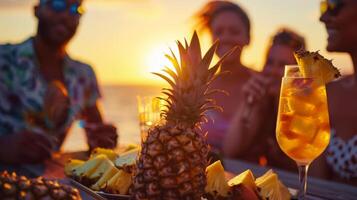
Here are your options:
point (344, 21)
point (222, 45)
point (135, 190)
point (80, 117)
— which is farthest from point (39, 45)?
point (135, 190)

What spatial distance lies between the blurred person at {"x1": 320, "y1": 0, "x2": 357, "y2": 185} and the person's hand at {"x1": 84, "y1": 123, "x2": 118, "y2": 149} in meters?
1.53

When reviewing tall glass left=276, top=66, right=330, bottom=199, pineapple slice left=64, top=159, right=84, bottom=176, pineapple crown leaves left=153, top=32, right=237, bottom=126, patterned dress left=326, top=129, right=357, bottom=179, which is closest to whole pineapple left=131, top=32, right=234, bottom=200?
pineapple crown leaves left=153, top=32, right=237, bottom=126

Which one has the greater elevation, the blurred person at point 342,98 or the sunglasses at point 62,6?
the sunglasses at point 62,6

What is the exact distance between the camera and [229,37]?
5.33m

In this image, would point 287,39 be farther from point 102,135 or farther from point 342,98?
point 102,135

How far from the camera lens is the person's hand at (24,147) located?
3.04m

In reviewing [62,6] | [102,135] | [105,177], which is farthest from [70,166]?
[62,6]

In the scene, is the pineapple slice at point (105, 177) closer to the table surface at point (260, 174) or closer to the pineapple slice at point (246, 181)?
the table surface at point (260, 174)

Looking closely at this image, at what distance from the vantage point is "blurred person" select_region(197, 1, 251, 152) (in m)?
5.35

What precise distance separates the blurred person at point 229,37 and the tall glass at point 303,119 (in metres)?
2.97

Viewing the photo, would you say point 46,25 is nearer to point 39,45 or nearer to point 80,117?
point 39,45

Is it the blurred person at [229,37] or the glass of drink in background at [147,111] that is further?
the blurred person at [229,37]

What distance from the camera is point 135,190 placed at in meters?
1.80

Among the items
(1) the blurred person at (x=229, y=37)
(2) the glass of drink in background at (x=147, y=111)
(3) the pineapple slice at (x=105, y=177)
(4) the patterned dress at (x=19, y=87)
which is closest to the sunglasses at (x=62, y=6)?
(4) the patterned dress at (x=19, y=87)
